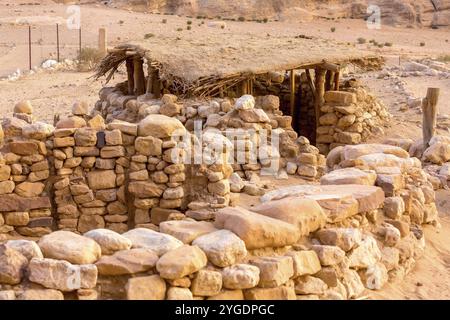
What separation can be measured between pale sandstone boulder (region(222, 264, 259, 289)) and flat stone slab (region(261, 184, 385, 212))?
3.70 feet

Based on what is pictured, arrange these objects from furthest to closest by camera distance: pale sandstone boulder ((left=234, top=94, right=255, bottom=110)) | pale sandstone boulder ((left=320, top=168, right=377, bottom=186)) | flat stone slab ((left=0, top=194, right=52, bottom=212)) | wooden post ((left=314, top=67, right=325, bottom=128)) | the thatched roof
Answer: wooden post ((left=314, top=67, right=325, bottom=128))
the thatched roof
pale sandstone boulder ((left=234, top=94, right=255, bottom=110))
flat stone slab ((left=0, top=194, right=52, bottom=212))
pale sandstone boulder ((left=320, top=168, right=377, bottom=186))

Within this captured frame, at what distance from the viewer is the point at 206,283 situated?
3.79 meters

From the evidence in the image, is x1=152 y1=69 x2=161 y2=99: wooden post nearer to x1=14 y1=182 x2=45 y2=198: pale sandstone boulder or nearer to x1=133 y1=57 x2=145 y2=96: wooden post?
x1=133 y1=57 x2=145 y2=96: wooden post

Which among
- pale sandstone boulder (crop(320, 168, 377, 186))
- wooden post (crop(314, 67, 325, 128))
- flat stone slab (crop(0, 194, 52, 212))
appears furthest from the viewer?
wooden post (crop(314, 67, 325, 128))

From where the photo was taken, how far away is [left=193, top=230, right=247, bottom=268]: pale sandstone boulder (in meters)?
3.90

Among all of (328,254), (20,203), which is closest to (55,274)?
(328,254)

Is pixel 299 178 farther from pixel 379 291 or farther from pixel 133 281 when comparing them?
pixel 133 281

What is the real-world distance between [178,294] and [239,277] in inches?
14.9

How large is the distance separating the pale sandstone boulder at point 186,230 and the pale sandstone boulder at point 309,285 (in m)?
0.63

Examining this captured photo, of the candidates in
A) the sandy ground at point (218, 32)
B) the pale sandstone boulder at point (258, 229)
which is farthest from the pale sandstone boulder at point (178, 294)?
the sandy ground at point (218, 32)

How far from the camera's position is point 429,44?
30906 mm

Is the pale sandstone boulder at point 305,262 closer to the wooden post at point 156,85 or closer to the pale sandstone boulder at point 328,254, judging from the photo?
the pale sandstone boulder at point 328,254

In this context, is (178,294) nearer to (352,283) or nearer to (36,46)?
(352,283)

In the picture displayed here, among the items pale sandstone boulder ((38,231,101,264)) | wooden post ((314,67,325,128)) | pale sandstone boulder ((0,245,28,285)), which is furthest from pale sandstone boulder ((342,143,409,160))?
wooden post ((314,67,325,128))
